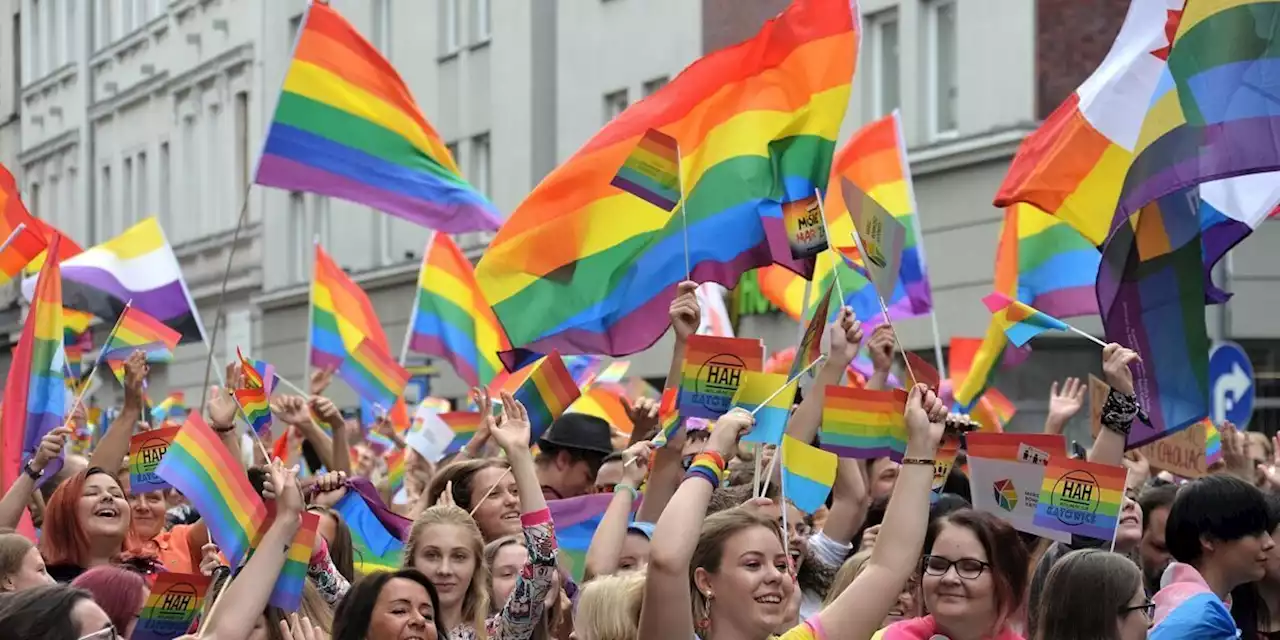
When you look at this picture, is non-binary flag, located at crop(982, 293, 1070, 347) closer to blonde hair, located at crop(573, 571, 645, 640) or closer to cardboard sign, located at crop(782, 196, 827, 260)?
cardboard sign, located at crop(782, 196, 827, 260)

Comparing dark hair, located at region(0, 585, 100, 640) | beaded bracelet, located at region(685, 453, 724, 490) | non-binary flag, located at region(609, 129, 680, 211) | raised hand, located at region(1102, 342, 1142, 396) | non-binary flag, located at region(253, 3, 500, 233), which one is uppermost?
non-binary flag, located at region(253, 3, 500, 233)

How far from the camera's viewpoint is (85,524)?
848cm

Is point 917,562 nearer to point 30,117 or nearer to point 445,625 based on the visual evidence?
point 445,625

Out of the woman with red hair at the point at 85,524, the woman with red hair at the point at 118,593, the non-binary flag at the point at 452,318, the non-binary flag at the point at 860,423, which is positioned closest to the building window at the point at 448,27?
the non-binary flag at the point at 452,318

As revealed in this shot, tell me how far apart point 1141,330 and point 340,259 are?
1113 inches

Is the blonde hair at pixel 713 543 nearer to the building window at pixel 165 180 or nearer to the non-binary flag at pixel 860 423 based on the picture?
the non-binary flag at pixel 860 423

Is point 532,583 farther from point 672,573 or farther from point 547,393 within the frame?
point 547,393

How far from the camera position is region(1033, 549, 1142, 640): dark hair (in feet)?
20.0

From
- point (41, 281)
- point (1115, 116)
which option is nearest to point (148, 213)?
point (41, 281)

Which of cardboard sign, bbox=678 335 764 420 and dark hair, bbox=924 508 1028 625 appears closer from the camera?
dark hair, bbox=924 508 1028 625

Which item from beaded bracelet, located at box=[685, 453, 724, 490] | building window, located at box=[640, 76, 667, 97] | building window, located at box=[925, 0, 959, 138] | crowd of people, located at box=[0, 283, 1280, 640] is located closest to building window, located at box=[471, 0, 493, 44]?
building window, located at box=[640, 76, 667, 97]

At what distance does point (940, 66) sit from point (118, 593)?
16700 millimetres

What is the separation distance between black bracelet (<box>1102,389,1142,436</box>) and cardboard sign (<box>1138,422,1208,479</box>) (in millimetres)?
2212

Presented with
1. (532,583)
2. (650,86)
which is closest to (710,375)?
(532,583)
